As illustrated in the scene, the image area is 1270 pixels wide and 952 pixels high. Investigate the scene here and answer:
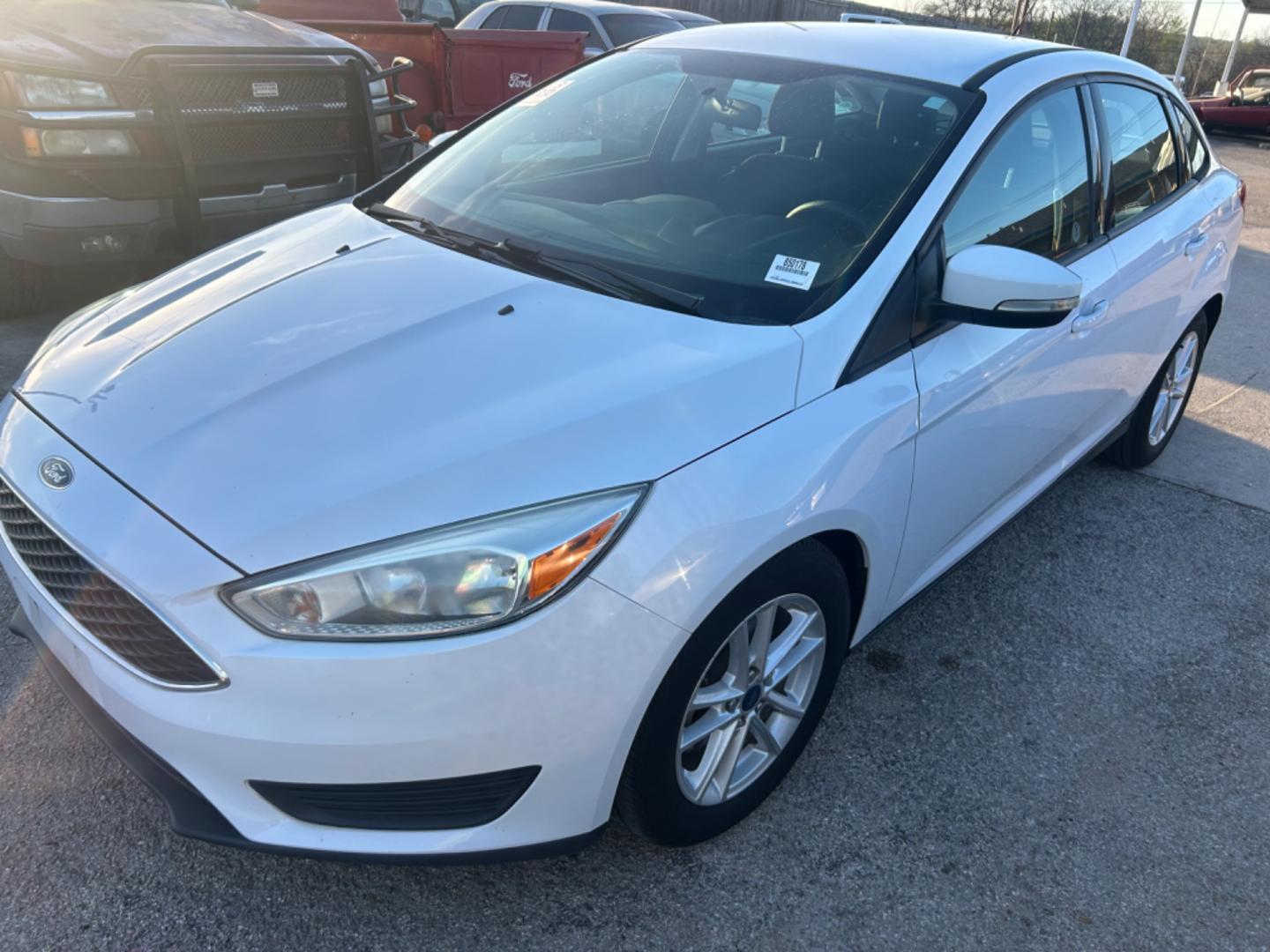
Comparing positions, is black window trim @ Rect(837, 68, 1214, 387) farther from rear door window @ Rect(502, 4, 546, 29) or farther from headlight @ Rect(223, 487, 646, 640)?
rear door window @ Rect(502, 4, 546, 29)

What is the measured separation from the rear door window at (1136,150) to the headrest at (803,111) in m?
1.06

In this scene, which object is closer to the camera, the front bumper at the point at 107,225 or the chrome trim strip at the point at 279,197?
the front bumper at the point at 107,225

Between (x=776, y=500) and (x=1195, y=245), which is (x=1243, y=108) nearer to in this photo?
(x=1195, y=245)

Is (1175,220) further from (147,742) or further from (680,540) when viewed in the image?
(147,742)

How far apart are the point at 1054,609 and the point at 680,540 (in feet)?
6.53

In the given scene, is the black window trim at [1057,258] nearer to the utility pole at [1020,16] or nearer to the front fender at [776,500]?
the front fender at [776,500]

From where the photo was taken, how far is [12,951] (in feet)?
6.19

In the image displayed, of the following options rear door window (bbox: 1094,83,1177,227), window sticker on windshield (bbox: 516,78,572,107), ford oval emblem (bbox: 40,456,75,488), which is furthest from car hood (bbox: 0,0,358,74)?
rear door window (bbox: 1094,83,1177,227)

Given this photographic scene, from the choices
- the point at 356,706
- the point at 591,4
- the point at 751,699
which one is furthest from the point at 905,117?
the point at 591,4

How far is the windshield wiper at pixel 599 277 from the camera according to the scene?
2.27 metres

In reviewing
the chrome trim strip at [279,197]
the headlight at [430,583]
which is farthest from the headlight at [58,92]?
the headlight at [430,583]

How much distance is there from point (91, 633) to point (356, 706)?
570 millimetres

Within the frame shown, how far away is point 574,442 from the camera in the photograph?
1834mm

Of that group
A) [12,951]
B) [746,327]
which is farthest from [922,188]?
[12,951]
